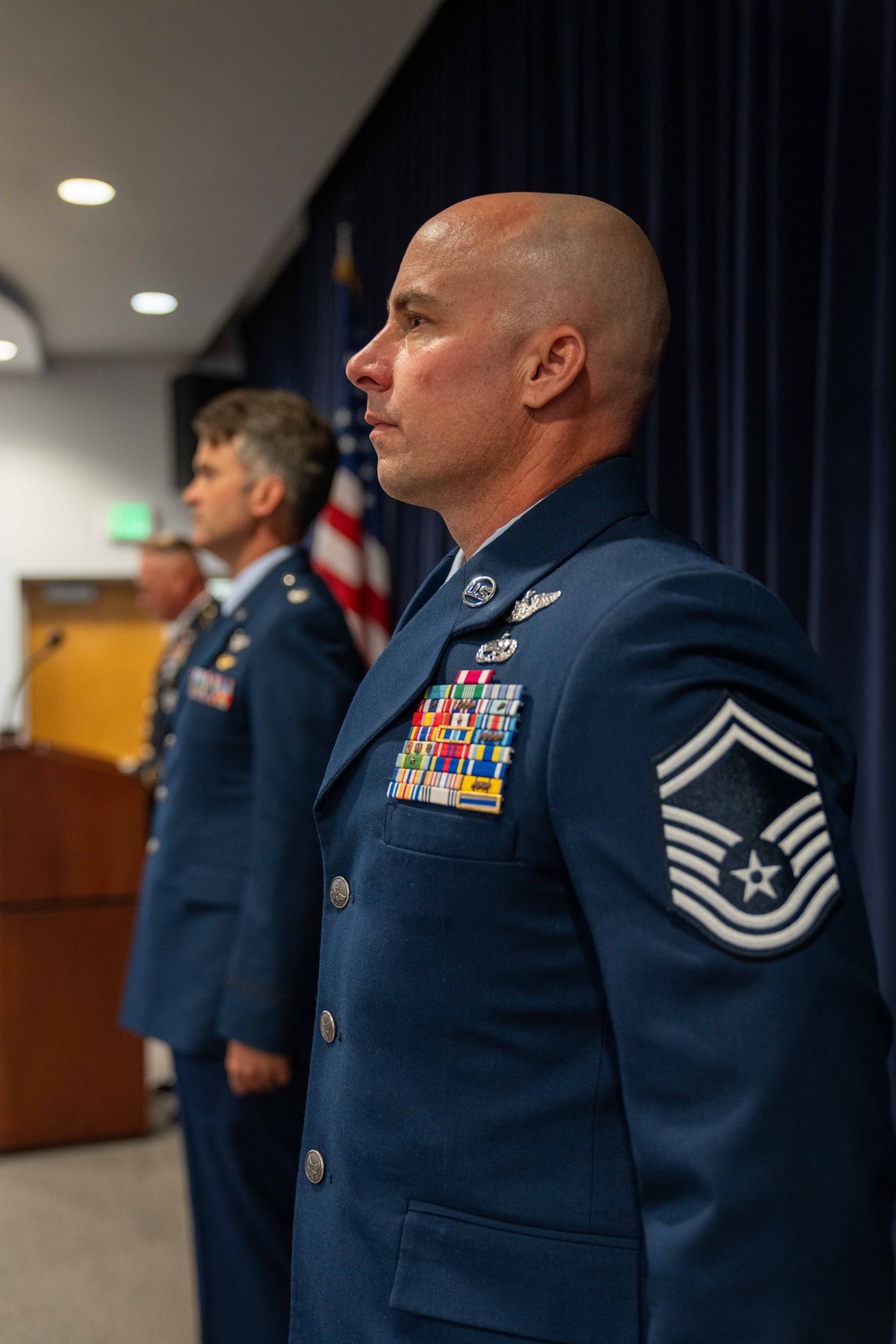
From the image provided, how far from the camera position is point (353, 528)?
3521 millimetres

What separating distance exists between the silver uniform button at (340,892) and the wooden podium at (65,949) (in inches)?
101

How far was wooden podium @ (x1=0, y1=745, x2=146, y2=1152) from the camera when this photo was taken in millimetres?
3252

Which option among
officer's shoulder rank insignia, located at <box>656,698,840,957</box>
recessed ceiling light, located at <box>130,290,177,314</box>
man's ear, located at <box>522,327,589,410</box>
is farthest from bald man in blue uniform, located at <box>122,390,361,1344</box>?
recessed ceiling light, located at <box>130,290,177,314</box>

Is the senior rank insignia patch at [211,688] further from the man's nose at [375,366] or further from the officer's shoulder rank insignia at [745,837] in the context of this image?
the officer's shoulder rank insignia at [745,837]

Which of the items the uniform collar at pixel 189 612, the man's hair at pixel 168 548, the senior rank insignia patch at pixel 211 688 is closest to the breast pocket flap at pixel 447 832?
the senior rank insignia patch at pixel 211 688

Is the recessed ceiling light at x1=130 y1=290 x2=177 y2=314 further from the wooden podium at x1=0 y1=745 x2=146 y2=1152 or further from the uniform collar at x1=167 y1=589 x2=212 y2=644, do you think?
the wooden podium at x1=0 y1=745 x2=146 y2=1152

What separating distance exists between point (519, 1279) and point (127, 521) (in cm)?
580

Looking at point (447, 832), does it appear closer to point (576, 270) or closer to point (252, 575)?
point (576, 270)

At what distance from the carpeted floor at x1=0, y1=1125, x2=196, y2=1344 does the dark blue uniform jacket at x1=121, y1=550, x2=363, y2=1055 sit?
31.5 inches

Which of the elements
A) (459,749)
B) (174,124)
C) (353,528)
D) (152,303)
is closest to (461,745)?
(459,749)

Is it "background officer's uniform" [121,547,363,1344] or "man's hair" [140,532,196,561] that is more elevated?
"man's hair" [140,532,196,561]

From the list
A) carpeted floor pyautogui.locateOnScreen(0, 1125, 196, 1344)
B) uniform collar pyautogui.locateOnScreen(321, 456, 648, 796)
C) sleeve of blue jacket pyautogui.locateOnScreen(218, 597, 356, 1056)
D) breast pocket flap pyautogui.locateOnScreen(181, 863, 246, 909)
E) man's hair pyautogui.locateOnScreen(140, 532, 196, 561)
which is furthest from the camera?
man's hair pyautogui.locateOnScreen(140, 532, 196, 561)


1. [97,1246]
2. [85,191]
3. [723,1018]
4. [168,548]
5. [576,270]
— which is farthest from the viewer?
[168,548]

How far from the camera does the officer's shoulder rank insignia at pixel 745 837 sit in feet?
2.19
